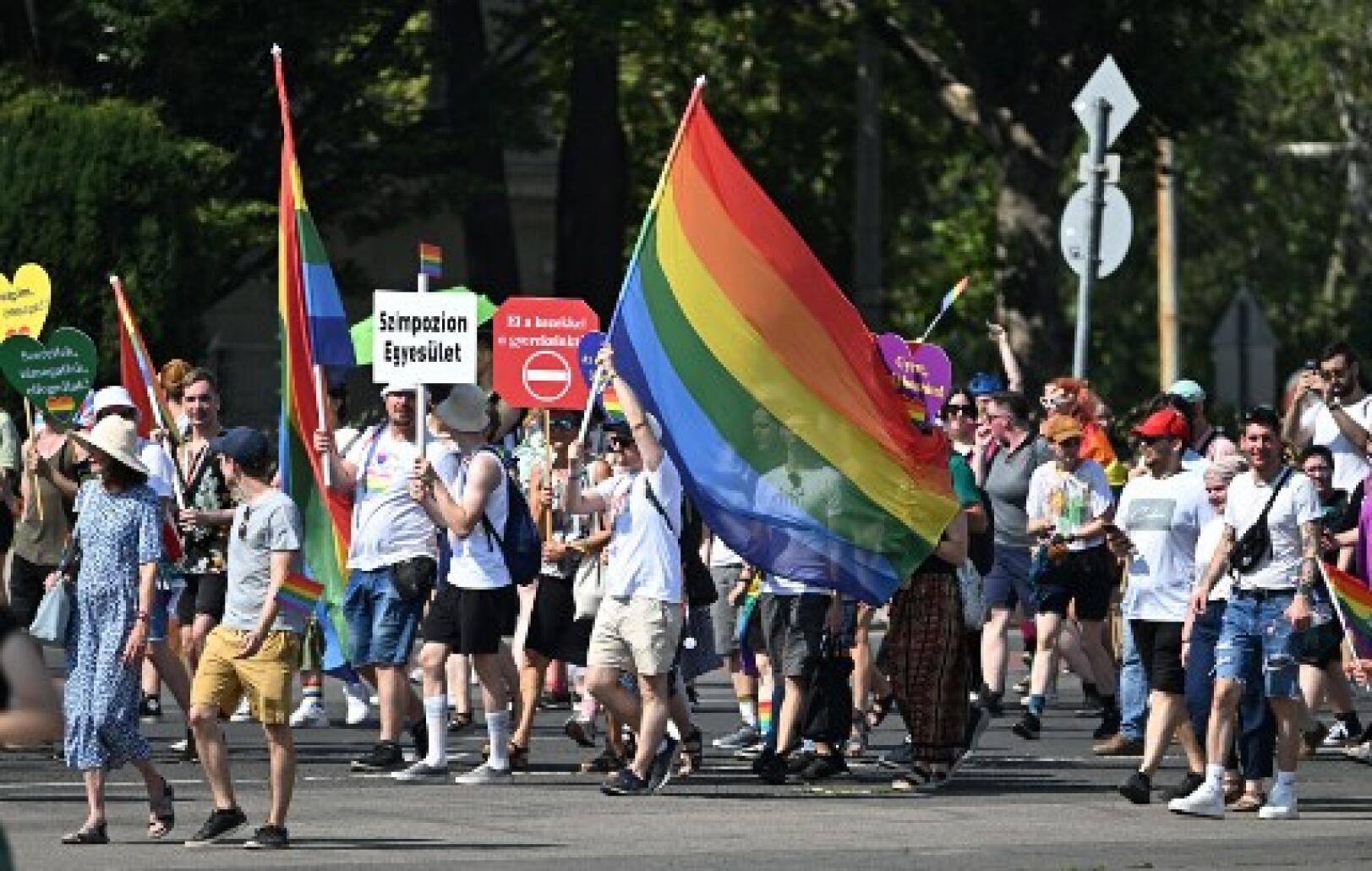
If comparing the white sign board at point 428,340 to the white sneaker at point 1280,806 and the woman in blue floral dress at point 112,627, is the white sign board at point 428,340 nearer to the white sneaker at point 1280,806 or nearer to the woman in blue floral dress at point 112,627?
the woman in blue floral dress at point 112,627

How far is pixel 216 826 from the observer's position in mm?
13477

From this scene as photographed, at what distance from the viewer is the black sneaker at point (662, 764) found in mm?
15273

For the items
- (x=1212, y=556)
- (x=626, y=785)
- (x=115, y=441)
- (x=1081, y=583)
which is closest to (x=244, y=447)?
(x=115, y=441)

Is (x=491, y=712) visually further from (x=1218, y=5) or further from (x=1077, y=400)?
(x=1218, y=5)

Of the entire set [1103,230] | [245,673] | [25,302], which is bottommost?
[245,673]

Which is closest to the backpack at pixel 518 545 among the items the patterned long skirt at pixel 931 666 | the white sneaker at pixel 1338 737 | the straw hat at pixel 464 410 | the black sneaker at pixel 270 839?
the straw hat at pixel 464 410

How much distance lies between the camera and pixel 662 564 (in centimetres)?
1523

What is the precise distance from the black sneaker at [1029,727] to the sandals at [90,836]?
6.22m

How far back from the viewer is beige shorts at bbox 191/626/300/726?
1341 cm

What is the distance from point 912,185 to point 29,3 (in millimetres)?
16633

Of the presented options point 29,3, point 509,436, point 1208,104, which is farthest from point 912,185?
point 509,436

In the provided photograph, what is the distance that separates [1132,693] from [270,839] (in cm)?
506

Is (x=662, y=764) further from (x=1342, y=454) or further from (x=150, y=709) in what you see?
(x=1342, y=454)

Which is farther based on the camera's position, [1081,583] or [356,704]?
[356,704]
